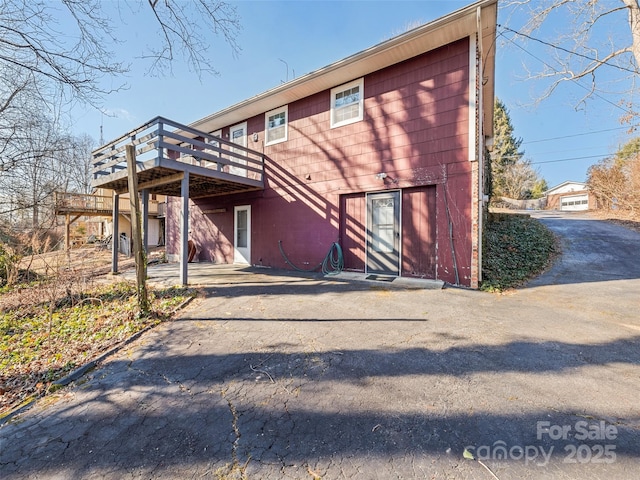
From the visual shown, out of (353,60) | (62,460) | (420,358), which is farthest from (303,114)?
(62,460)

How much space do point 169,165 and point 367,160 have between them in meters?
4.78

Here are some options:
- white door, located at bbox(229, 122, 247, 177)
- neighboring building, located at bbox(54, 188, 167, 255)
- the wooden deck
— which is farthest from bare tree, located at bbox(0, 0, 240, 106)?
neighboring building, located at bbox(54, 188, 167, 255)

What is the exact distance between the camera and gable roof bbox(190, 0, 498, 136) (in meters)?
5.25

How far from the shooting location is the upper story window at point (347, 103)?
721cm

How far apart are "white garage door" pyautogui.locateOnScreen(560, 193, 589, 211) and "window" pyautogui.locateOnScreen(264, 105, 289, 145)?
1164 inches

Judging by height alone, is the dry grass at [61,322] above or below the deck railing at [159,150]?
below

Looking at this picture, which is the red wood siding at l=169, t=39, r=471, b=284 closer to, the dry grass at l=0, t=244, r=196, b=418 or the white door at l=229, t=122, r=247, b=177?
the white door at l=229, t=122, r=247, b=177

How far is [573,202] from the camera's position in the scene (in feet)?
85.5

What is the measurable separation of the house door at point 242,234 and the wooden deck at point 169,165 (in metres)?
0.82

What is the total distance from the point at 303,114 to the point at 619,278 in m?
8.67

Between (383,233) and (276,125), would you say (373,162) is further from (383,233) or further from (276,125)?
(276,125)

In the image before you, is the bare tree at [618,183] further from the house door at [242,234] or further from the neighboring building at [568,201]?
the house door at [242,234]

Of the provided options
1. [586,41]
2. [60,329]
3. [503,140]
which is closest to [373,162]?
[586,41]

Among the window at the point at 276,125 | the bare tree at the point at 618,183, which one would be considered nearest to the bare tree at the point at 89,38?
the window at the point at 276,125
